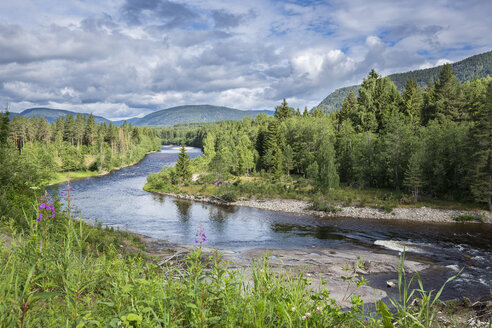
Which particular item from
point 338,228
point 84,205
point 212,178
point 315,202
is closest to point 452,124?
point 315,202

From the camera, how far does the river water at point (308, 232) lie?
1935 cm

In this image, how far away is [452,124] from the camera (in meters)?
41.7

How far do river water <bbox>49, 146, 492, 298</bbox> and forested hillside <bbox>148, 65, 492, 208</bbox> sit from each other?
8183 mm

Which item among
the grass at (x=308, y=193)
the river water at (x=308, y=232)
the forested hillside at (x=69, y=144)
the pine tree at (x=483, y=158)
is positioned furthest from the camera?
the forested hillside at (x=69, y=144)

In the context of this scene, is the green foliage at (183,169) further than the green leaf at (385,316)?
Yes

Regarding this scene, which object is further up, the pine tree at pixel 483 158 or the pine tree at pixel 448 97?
the pine tree at pixel 448 97

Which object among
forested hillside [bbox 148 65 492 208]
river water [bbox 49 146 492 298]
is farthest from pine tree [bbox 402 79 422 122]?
river water [bbox 49 146 492 298]

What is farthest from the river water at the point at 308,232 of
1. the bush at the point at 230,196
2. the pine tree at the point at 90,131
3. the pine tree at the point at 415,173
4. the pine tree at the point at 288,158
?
the pine tree at the point at 90,131

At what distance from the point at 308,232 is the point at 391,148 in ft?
72.0

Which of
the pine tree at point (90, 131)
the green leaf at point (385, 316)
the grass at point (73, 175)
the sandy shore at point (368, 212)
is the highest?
the pine tree at point (90, 131)

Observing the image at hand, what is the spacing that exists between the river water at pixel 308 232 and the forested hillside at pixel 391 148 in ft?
26.8

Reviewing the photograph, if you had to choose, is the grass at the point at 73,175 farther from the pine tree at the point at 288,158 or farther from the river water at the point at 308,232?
the pine tree at the point at 288,158

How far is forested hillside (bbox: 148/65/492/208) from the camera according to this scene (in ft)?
116

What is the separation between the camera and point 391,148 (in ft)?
138
